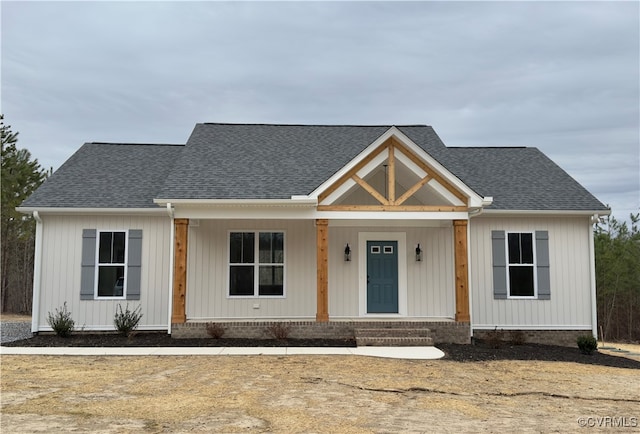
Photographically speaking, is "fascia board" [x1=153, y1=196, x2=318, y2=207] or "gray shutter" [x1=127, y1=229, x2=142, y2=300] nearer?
"fascia board" [x1=153, y1=196, x2=318, y2=207]

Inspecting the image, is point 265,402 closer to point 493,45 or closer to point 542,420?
point 542,420

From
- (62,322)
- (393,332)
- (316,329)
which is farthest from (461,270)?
(62,322)

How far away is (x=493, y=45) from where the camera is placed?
20641mm

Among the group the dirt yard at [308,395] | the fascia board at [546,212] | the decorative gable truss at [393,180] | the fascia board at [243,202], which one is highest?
the decorative gable truss at [393,180]

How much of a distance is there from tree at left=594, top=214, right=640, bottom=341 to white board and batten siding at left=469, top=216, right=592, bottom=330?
10847mm

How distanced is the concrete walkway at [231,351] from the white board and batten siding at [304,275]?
2511 mm

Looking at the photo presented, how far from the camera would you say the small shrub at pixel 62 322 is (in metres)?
13.1

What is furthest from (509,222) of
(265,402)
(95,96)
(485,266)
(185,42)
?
(95,96)

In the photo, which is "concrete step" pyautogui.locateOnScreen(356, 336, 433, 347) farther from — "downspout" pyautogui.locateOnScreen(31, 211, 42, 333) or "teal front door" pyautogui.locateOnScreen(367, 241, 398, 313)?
"downspout" pyautogui.locateOnScreen(31, 211, 42, 333)

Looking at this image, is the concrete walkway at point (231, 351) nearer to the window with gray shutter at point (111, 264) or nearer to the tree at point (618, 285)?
the window with gray shutter at point (111, 264)

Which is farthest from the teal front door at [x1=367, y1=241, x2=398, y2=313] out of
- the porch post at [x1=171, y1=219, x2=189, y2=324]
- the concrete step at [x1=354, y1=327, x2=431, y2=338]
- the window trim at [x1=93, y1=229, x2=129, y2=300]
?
the window trim at [x1=93, y1=229, x2=129, y2=300]

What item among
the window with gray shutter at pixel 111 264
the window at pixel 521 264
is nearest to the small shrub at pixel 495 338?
the window at pixel 521 264

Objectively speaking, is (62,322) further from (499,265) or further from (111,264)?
(499,265)

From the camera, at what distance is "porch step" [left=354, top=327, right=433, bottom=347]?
477 inches
